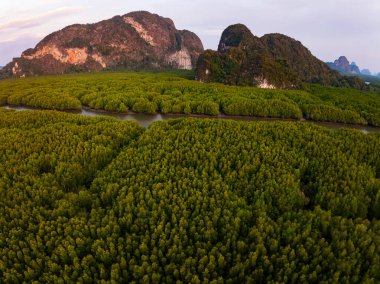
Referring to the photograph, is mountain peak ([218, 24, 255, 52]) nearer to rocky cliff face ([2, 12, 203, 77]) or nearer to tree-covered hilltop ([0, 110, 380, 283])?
rocky cliff face ([2, 12, 203, 77])

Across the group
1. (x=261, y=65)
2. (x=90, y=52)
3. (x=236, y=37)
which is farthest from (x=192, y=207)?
(x=90, y=52)

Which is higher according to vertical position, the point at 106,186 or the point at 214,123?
the point at 214,123

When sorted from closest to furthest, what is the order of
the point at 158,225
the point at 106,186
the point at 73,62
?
the point at 158,225 < the point at 106,186 < the point at 73,62

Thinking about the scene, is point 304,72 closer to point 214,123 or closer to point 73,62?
point 214,123

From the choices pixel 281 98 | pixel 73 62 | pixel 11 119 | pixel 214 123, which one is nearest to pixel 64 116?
pixel 11 119

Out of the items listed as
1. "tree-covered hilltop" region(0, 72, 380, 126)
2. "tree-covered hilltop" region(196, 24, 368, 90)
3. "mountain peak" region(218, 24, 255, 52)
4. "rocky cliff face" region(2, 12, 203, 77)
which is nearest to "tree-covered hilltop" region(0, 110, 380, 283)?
"tree-covered hilltop" region(0, 72, 380, 126)

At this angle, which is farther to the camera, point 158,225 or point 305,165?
point 305,165
